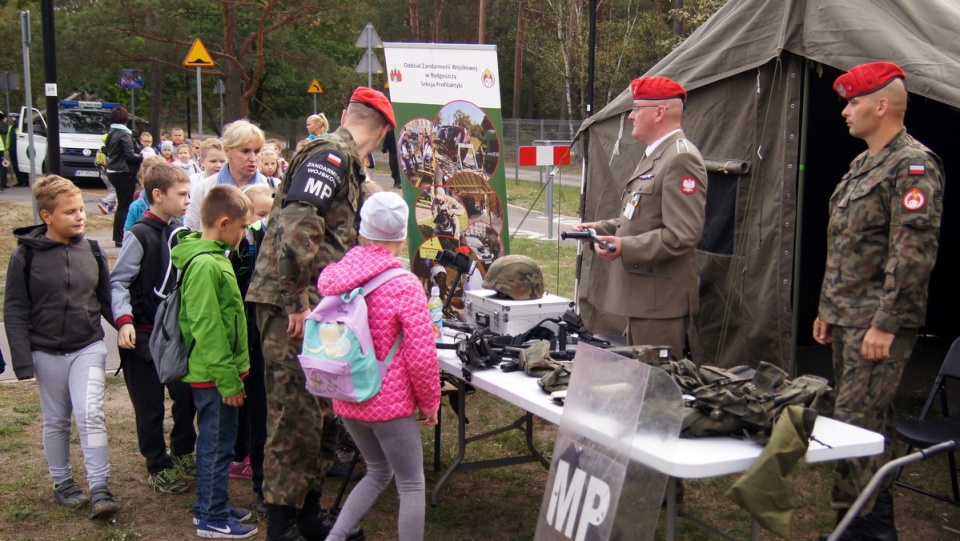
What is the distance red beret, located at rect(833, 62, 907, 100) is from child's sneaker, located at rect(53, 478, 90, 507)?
401cm

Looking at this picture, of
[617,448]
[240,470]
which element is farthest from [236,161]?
[617,448]

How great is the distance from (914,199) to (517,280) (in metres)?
1.87

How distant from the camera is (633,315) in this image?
4453 millimetres

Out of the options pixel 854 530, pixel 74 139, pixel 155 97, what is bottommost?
pixel 854 530

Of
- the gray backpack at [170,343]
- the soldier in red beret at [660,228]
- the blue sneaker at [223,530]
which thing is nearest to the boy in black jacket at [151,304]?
the gray backpack at [170,343]

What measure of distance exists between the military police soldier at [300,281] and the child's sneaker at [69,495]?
Result: 122 centimetres

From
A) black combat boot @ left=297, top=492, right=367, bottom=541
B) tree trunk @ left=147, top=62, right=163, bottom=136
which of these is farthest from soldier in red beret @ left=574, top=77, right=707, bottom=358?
tree trunk @ left=147, top=62, right=163, bottom=136

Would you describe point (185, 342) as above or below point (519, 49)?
below

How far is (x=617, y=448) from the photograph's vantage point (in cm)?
257

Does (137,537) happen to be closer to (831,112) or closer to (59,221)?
(59,221)

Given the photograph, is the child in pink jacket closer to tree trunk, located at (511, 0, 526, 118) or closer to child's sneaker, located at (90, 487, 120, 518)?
child's sneaker, located at (90, 487, 120, 518)

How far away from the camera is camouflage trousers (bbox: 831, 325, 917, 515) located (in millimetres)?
3701

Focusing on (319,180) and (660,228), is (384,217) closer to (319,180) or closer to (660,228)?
(319,180)

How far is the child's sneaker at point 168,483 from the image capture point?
460 cm
